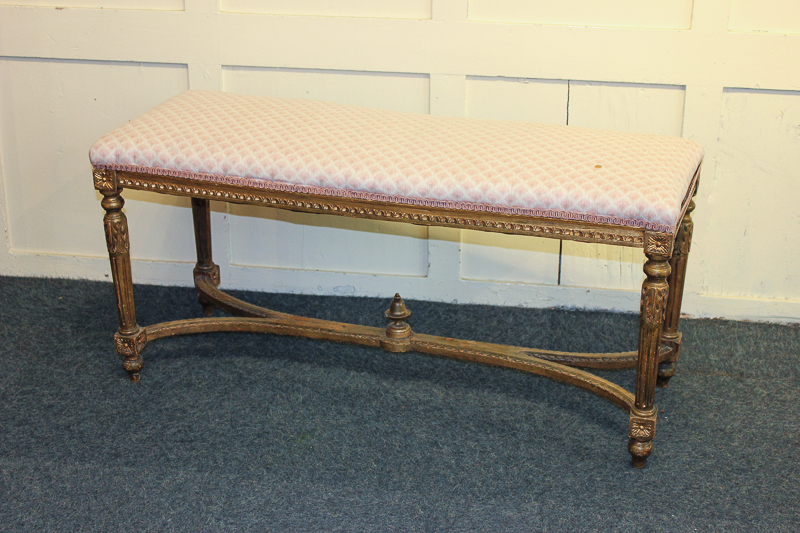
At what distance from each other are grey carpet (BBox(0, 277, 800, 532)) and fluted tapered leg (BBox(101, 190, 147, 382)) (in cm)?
7

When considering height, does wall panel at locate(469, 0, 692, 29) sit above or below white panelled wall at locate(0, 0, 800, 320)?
above

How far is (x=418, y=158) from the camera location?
1646 millimetres

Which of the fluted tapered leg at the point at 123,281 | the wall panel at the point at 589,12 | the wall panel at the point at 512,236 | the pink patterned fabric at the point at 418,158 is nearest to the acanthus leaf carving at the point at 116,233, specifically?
the fluted tapered leg at the point at 123,281

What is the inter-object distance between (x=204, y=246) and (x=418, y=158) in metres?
0.95

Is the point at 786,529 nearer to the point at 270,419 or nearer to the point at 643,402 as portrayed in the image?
the point at 643,402

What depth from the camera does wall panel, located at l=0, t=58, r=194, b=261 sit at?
2.45 meters

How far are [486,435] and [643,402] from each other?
0.36 metres

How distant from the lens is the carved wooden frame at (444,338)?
5.10 ft

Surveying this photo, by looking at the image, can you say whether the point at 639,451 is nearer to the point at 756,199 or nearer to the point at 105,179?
the point at 756,199

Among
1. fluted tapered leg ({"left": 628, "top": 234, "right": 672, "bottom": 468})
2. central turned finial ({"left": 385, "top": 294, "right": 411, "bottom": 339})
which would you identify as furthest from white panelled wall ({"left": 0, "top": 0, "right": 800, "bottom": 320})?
fluted tapered leg ({"left": 628, "top": 234, "right": 672, "bottom": 468})

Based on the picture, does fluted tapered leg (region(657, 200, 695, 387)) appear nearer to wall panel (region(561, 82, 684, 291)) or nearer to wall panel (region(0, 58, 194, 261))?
wall panel (region(561, 82, 684, 291))

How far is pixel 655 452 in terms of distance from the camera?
68.1 inches

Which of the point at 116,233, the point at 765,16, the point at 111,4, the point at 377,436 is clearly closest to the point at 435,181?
the point at 377,436

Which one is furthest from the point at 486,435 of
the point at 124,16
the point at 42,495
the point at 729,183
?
the point at 124,16
